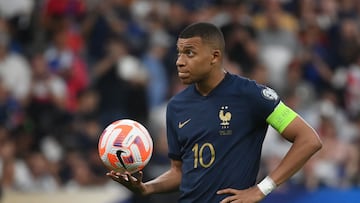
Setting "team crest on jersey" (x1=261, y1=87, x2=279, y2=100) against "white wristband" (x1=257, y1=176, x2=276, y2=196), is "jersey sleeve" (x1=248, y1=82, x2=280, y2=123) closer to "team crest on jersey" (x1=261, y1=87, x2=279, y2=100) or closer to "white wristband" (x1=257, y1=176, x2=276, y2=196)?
"team crest on jersey" (x1=261, y1=87, x2=279, y2=100)

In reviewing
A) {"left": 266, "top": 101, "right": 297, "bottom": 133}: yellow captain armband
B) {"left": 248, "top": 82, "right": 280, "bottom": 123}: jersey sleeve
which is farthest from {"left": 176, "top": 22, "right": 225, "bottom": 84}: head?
{"left": 266, "top": 101, "right": 297, "bottom": 133}: yellow captain armband

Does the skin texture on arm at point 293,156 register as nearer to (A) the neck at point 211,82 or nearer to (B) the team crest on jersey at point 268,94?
(B) the team crest on jersey at point 268,94

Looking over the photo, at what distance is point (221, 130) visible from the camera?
21.1 ft

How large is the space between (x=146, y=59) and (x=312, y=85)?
2.83 metres

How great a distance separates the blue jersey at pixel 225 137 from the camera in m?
6.32

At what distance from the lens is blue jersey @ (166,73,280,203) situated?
20.7 feet

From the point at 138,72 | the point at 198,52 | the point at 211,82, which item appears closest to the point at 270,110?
the point at 211,82

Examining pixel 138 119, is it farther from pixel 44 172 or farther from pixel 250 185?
pixel 250 185

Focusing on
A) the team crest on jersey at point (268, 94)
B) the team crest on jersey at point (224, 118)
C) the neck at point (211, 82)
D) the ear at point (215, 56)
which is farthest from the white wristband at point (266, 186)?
the ear at point (215, 56)

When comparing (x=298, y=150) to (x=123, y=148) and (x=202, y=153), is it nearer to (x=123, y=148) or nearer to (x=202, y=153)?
(x=202, y=153)

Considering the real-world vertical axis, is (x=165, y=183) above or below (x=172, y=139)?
below

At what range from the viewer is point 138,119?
1241 centimetres

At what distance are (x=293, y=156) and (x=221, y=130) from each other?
0.56m

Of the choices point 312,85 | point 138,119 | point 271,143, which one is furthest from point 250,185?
point 312,85
